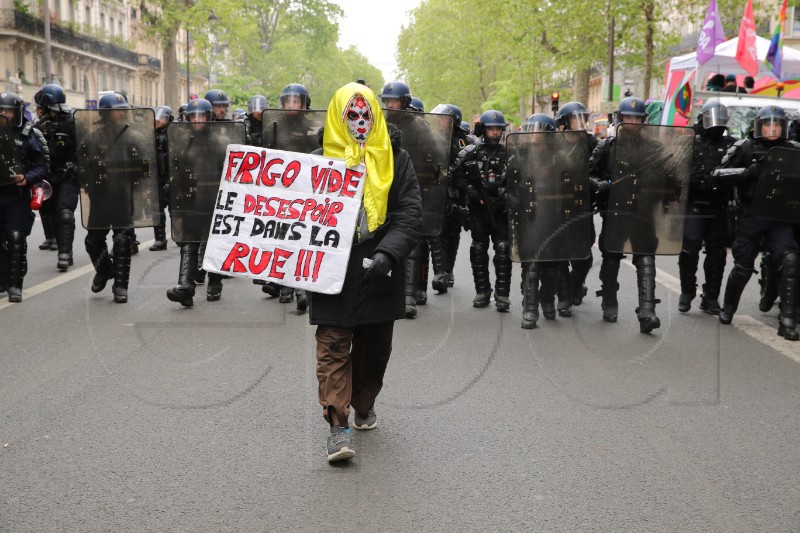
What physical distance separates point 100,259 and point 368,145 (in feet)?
17.4

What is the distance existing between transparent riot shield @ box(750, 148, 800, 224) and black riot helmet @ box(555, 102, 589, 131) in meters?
1.42

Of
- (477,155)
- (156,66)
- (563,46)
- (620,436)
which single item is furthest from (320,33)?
(620,436)

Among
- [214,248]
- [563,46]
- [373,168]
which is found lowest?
[214,248]

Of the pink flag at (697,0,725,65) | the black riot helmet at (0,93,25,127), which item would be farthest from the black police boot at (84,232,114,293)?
the pink flag at (697,0,725,65)

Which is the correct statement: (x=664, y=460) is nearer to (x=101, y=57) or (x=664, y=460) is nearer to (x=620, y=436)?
(x=620, y=436)

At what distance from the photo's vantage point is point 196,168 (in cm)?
886

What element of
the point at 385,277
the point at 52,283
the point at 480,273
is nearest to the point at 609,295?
the point at 480,273

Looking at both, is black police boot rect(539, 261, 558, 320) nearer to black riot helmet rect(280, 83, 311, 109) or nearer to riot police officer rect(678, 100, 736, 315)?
riot police officer rect(678, 100, 736, 315)

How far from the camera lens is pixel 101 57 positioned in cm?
6231

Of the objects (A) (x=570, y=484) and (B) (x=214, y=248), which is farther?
(B) (x=214, y=248)

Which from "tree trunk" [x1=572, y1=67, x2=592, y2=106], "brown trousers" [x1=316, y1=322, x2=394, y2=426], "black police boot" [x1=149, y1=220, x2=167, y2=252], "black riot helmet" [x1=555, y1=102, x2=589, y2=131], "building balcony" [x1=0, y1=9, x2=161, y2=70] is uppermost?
"building balcony" [x1=0, y1=9, x2=161, y2=70]

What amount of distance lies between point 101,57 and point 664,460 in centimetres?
6222

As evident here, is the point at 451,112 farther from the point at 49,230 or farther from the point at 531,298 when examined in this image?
the point at 49,230

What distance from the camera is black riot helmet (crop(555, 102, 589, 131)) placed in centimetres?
832
